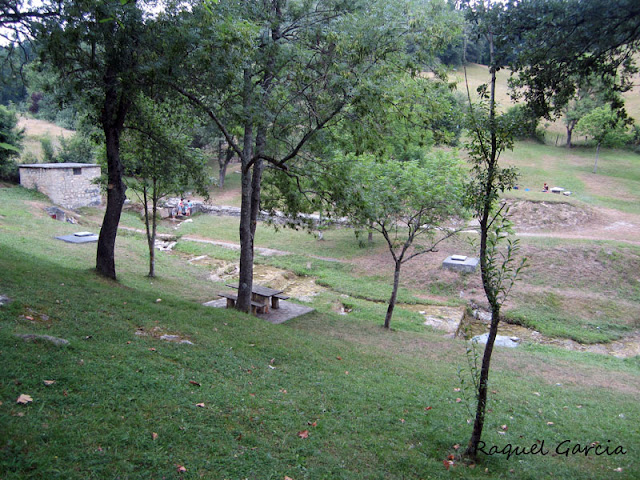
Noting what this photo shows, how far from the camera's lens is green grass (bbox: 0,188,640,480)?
4.13 meters

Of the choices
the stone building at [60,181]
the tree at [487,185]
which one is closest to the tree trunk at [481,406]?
the tree at [487,185]

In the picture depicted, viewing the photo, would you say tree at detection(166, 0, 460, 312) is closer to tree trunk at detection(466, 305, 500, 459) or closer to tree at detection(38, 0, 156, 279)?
tree at detection(38, 0, 156, 279)

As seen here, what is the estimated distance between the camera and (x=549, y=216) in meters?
26.2

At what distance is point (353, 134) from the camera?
9.97 meters

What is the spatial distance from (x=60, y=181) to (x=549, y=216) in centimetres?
2756

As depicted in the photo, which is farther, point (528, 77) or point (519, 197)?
point (519, 197)

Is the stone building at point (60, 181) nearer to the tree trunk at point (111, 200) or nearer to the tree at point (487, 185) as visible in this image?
the tree trunk at point (111, 200)

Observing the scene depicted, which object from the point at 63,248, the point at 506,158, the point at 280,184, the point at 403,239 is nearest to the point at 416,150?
the point at 403,239

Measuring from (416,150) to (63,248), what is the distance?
16021 millimetres

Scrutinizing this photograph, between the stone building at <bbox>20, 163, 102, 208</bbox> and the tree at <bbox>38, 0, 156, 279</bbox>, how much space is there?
50.7 feet

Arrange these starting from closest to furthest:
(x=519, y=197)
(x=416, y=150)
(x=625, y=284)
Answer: (x=625, y=284) → (x=416, y=150) → (x=519, y=197)

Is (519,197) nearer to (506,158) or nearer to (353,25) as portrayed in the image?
(506,158)
